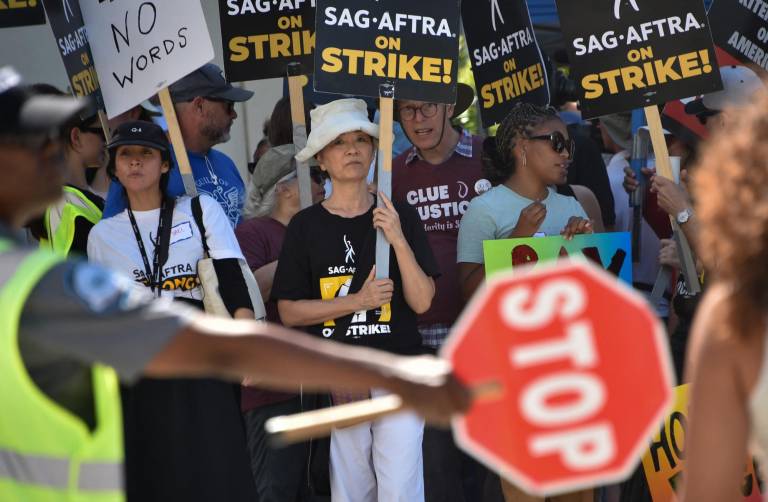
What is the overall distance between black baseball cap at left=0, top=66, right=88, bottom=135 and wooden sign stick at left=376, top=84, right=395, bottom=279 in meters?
2.78

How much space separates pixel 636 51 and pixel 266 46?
193cm

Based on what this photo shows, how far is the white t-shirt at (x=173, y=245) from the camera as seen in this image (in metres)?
5.00

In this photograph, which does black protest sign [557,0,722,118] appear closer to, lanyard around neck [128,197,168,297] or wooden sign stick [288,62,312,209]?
wooden sign stick [288,62,312,209]

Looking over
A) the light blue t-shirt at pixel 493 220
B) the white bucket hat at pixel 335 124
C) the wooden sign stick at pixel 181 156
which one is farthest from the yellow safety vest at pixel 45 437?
the light blue t-shirt at pixel 493 220

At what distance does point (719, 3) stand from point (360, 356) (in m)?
4.92

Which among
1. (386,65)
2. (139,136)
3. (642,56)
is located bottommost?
(139,136)

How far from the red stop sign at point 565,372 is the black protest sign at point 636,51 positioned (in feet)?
12.3

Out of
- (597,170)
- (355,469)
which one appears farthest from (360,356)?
(597,170)

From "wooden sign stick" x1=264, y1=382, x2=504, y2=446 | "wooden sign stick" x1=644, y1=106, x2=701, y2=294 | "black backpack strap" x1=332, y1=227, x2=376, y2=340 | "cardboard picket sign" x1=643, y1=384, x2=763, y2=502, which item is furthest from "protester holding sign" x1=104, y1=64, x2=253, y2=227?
"wooden sign stick" x1=264, y1=382, x2=504, y2=446

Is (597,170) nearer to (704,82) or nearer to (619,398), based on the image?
(704,82)

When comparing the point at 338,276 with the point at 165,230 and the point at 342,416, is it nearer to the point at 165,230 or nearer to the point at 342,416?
the point at 165,230

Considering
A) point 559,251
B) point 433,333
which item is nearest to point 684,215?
point 559,251

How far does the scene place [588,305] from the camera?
2.30m

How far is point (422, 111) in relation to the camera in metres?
6.23
